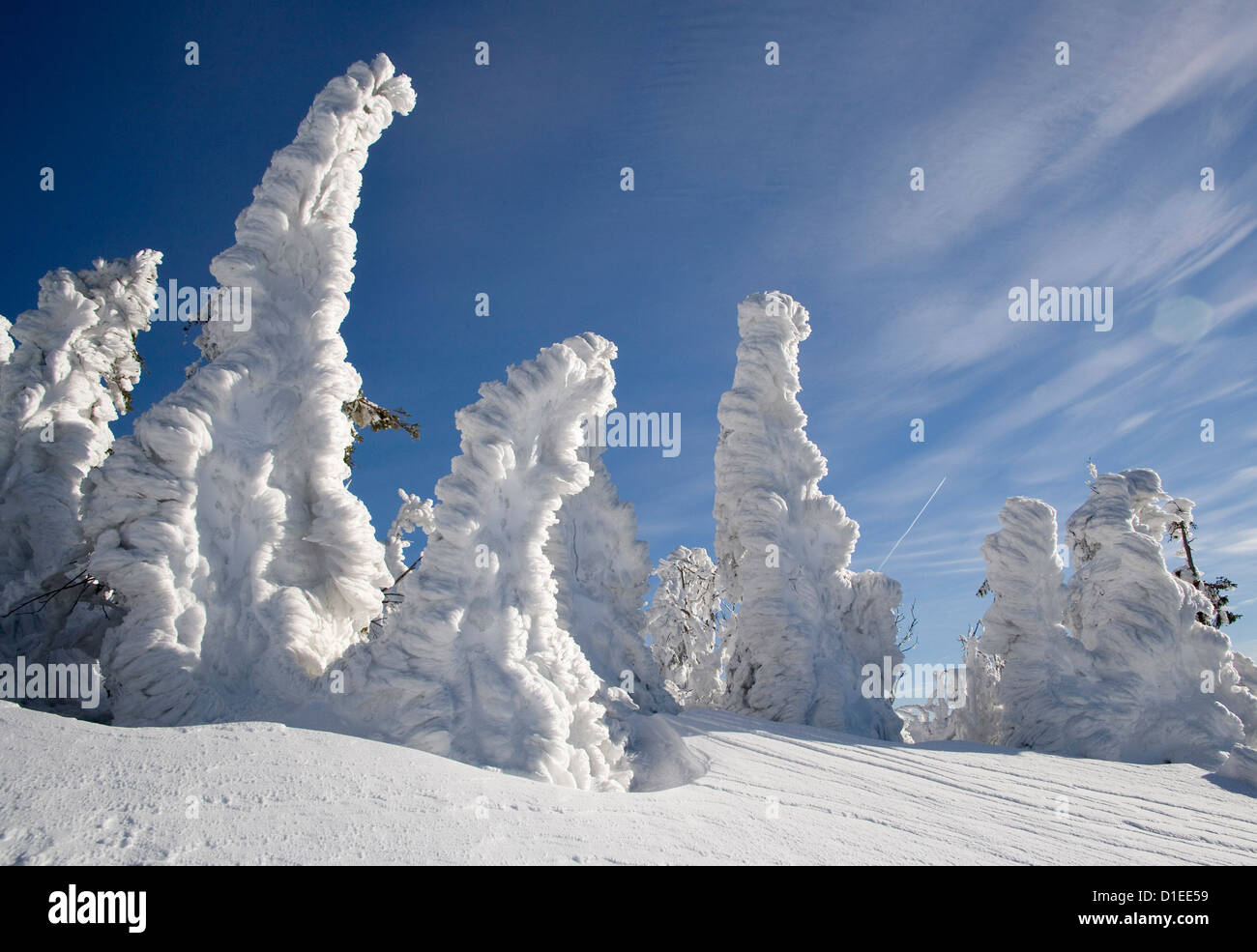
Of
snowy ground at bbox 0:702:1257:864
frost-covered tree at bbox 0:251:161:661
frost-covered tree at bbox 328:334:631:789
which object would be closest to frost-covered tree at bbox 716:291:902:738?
snowy ground at bbox 0:702:1257:864

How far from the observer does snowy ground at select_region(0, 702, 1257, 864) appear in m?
3.62

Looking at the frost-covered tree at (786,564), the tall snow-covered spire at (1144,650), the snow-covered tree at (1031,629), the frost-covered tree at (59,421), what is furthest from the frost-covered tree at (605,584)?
the tall snow-covered spire at (1144,650)

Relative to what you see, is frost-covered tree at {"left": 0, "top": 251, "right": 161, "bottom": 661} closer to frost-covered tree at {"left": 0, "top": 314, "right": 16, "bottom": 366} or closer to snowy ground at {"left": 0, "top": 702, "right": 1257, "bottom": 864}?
frost-covered tree at {"left": 0, "top": 314, "right": 16, "bottom": 366}

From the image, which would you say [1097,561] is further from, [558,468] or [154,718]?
[154,718]

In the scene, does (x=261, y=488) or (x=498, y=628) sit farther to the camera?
(x=261, y=488)

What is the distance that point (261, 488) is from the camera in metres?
7.89

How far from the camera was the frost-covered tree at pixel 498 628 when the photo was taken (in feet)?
21.9

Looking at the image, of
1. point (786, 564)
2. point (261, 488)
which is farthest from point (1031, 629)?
point (261, 488)

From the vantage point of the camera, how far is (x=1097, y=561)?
15.6 meters

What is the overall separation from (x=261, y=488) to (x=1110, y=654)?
1580cm

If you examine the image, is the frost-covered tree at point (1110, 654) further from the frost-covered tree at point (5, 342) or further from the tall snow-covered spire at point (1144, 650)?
the frost-covered tree at point (5, 342)

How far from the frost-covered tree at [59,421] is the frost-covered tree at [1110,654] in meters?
15.9

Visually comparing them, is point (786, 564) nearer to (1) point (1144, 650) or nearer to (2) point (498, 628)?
(1) point (1144, 650)

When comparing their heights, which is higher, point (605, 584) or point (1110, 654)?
point (605, 584)
